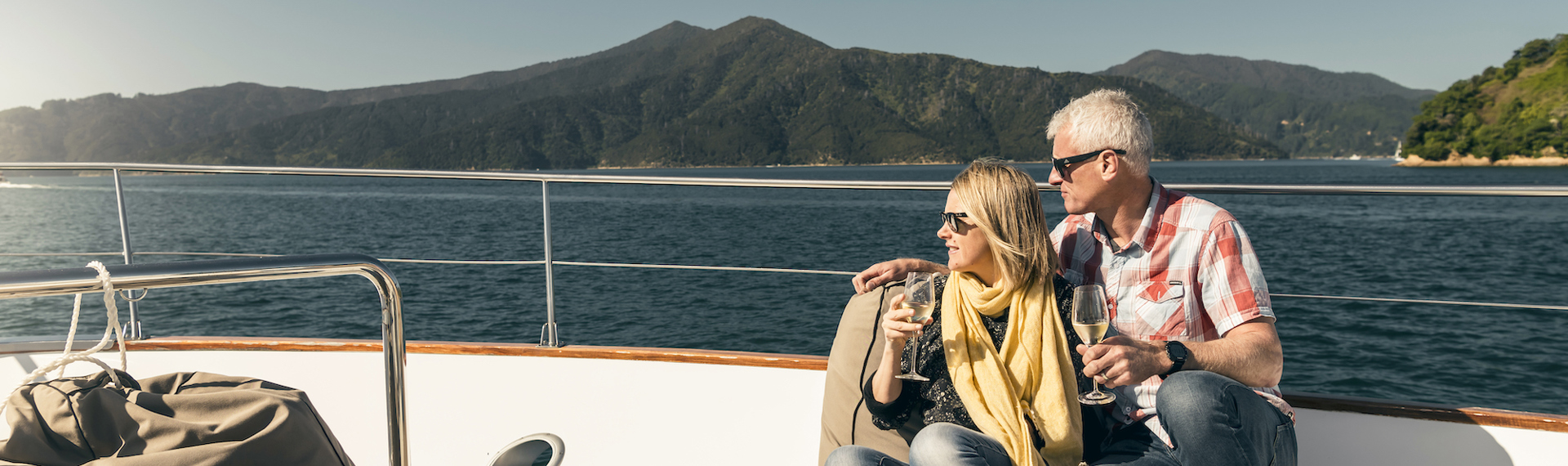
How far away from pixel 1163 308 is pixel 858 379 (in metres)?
0.61

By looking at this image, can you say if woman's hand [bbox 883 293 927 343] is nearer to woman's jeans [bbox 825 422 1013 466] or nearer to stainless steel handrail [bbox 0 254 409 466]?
→ woman's jeans [bbox 825 422 1013 466]

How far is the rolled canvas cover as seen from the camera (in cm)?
85

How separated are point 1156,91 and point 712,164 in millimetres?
64314

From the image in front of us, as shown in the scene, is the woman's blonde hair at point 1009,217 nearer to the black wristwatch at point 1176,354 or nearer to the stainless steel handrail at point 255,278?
the black wristwatch at point 1176,354

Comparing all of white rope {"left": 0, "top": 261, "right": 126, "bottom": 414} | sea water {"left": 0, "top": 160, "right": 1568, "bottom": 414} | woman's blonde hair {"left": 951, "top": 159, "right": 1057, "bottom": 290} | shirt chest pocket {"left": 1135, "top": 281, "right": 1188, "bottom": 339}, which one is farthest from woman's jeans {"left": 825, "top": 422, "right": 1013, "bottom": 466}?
sea water {"left": 0, "top": 160, "right": 1568, "bottom": 414}

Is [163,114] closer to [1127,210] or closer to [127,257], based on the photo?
[127,257]

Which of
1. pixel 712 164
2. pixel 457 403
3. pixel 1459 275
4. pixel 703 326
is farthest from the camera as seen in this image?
pixel 712 164

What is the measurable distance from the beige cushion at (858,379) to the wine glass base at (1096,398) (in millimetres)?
346

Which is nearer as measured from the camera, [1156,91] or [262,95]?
[1156,91]

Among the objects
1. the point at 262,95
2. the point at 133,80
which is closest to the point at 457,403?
the point at 133,80

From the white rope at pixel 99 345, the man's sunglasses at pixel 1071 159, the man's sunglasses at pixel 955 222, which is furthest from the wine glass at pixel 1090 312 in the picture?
the white rope at pixel 99 345

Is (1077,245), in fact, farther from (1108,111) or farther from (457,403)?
(457,403)

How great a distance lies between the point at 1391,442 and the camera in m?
1.75

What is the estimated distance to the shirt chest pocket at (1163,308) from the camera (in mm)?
1492
